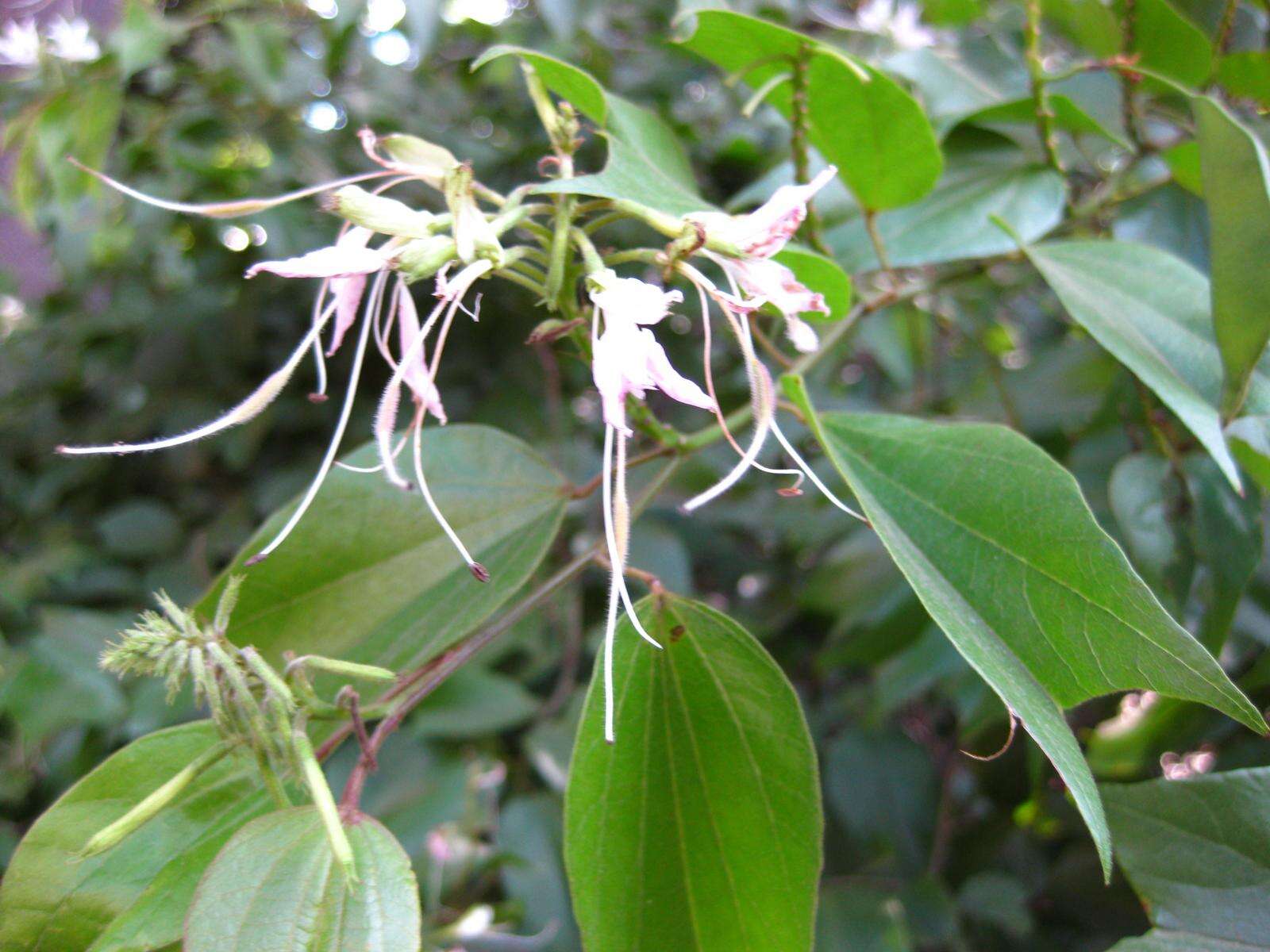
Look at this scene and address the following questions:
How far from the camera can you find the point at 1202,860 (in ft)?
1.20

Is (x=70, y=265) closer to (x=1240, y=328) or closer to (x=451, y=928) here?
(x=451, y=928)

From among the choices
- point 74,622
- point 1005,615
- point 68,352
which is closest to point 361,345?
point 1005,615

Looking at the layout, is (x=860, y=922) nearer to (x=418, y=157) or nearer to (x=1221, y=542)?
(x=1221, y=542)

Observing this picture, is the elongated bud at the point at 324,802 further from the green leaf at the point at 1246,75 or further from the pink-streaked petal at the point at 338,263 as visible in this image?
the green leaf at the point at 1246,75

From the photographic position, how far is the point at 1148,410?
471 mm

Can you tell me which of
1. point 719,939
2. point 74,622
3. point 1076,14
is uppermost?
point 1076,14

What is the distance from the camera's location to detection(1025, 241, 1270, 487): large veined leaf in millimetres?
380

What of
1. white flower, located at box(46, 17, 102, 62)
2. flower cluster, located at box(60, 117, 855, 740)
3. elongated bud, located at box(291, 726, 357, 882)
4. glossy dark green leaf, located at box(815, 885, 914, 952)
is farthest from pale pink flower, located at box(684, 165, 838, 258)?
white flower, located at box(46, 17, 102, 62)

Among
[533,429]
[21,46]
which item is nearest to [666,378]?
[533,429]

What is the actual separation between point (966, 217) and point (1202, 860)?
337 mm

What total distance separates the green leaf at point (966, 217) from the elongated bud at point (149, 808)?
1.27ft

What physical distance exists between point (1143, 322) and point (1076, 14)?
11.3 inches

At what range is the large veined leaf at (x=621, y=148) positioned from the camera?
0.32 meters

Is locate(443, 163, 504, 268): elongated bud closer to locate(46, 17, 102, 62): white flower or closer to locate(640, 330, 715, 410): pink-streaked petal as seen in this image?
locate(640, 330, 715, 410): pink-streaked petal
